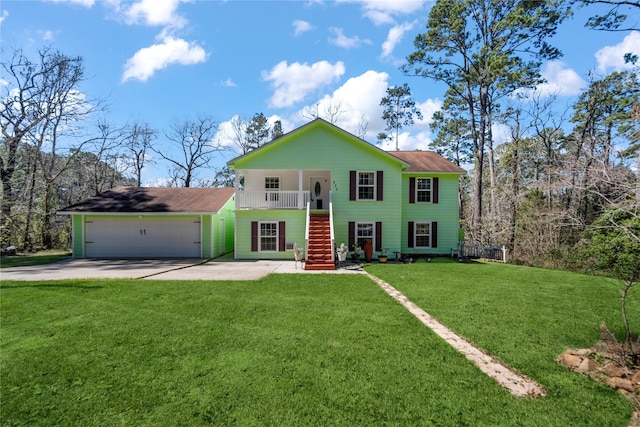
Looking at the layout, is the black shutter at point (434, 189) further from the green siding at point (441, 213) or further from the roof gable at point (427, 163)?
the roof gable at point (427, 163)

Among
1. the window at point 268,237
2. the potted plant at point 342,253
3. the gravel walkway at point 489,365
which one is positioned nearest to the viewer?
the gravel walkway at point 489,365

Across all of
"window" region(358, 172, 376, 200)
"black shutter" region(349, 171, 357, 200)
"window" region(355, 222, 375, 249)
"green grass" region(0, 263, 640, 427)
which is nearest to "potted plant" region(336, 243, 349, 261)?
"window" region(355, 222, 375, 249)

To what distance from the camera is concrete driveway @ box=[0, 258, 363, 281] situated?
35.2ft

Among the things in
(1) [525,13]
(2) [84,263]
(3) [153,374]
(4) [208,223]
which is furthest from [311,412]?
(1) [525,13]

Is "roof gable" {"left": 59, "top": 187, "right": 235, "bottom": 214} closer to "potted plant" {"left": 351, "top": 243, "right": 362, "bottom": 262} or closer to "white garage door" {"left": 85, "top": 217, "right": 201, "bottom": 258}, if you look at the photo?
"white garage door" {"left": 85, "top": 217, "right": 201, "bottom": 258}

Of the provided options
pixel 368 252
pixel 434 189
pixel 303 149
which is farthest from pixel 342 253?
pixel 434 189

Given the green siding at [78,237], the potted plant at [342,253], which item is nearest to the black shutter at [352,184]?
the potted plant at [342,253]

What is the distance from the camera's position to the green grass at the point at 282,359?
332 cm

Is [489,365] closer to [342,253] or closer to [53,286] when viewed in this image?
[342,253]

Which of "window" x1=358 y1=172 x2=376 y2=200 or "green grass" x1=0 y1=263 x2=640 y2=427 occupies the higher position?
"window" x1=358 y1=172 x2=376 y2=200

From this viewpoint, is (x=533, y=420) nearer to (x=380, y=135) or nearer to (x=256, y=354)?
(x=256, y=354)

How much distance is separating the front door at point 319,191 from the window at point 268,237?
3.27 m

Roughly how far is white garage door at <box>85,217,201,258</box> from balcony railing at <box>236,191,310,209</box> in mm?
3093

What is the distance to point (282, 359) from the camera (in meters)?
4.48
